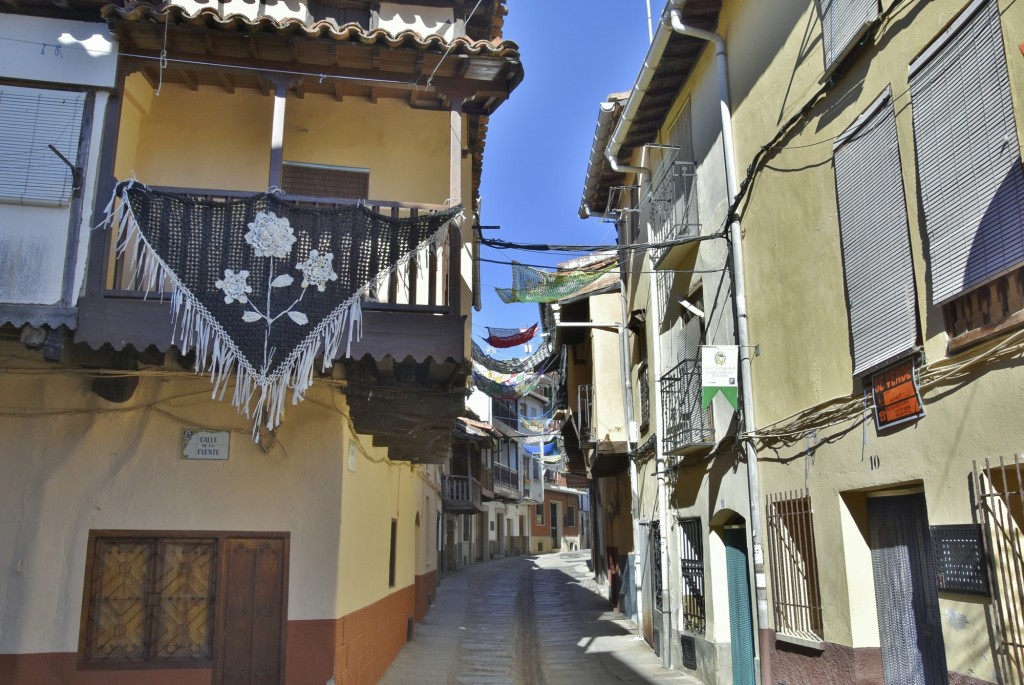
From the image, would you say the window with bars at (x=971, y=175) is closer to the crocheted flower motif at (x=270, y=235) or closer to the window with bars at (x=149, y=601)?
the crocheted flower motif at (x=270, y=235)

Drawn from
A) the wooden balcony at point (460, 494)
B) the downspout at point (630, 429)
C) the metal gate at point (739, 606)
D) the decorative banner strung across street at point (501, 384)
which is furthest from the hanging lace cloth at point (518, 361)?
the wooden balcony at point (460, 494)

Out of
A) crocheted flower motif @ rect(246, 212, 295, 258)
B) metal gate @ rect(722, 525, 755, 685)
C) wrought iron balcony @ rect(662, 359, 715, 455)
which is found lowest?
metal gate @ rect(722, 525, 755, 685)

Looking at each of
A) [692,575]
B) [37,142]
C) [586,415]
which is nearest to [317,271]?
[37,142]

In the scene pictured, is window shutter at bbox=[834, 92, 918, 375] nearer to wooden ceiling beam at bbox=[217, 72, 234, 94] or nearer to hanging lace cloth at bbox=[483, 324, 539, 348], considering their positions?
wooden ceiling beam at bbox=[217, 72, 234, 94]

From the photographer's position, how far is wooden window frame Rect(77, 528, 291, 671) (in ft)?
25.7

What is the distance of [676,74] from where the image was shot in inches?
475

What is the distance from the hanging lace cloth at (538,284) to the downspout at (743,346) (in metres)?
5.97

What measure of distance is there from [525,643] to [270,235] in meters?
11.0

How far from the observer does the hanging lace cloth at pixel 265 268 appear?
707 centimetres

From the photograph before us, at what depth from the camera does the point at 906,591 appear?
683cm

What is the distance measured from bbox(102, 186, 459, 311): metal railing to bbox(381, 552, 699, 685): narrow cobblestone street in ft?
20.7

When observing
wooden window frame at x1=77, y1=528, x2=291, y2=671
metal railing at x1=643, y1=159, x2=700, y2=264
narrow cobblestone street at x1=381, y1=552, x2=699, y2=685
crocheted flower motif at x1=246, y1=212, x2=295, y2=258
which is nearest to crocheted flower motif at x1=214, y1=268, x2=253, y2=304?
crocheted flower motif at x1=246, y1=212, x2=295, y2=258

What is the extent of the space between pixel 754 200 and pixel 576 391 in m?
12.3

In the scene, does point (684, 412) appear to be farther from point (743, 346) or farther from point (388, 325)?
point (388, 325)
